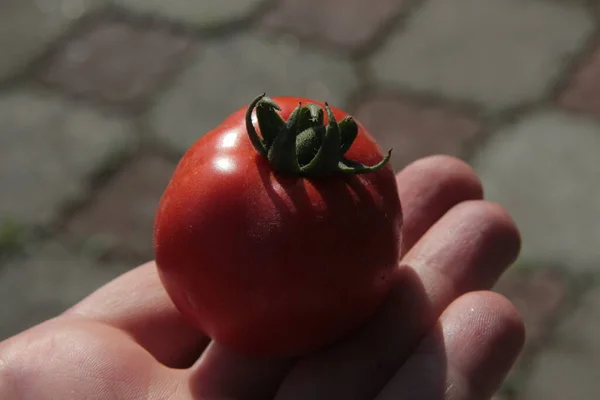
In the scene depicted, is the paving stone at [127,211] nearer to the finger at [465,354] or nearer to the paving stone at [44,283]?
the paving stone at [44,283]

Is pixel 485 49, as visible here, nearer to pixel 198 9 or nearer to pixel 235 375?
pixel 198 9

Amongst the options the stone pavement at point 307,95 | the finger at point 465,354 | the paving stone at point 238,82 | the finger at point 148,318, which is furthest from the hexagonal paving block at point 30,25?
the finger at point 465,354

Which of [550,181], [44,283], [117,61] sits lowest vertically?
[550,181]

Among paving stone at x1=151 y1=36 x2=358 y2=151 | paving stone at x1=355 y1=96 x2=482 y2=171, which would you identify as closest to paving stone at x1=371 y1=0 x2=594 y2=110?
paving stone at x1=355 y1=96 x2=482 y2=171

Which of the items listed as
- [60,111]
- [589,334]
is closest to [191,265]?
[589,334]

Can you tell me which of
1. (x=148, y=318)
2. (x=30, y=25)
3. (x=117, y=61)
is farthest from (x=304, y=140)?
(x=30, y=25)
